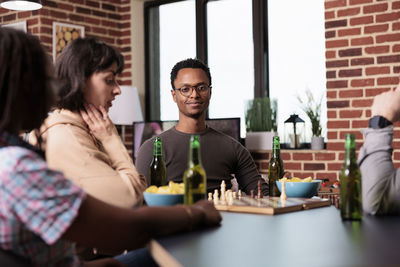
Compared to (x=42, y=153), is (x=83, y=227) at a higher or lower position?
lower

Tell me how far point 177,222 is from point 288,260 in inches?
14.4

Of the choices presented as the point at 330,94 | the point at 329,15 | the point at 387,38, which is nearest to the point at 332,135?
the point at 330,94

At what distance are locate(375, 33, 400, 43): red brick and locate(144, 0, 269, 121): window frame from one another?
3.59 feet

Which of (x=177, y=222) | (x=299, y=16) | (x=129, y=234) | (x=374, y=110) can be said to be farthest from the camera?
(x=299, y=16)

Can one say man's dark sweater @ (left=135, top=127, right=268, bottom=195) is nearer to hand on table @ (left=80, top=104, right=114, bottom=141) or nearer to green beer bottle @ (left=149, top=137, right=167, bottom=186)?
green beer bottle @ (left=149, top=137, right=167, bottom=186)

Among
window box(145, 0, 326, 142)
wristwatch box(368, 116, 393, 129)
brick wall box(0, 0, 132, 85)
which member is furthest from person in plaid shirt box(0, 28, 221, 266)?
brick wall box(0, 0, 132, 85)

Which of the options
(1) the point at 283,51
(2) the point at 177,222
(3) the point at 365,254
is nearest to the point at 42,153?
(2) the point at 177,222

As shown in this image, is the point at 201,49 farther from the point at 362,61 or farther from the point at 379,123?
the point at 379,123

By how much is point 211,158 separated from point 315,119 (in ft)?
5.19

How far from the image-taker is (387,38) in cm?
363

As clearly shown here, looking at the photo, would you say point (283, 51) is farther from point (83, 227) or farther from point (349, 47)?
point (83, 227)

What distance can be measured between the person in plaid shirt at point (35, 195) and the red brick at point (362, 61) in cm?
290

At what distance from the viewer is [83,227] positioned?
3.56 ft

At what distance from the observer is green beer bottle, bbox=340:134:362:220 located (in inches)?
55.9
